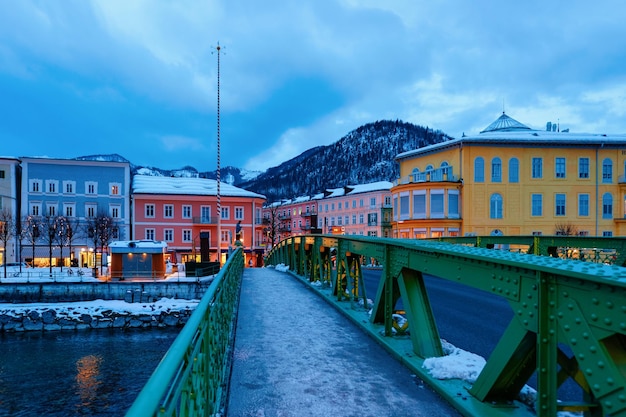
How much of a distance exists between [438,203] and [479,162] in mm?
5104

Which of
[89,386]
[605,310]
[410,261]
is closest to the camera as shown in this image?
[605,310]

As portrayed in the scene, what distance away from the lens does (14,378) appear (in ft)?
60.8

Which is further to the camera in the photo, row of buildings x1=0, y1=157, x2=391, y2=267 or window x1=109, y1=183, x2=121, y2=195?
window x1=109, y1=183, x2=121, y2=195

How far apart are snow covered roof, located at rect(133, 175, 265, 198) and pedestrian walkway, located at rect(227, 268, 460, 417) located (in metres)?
41.4

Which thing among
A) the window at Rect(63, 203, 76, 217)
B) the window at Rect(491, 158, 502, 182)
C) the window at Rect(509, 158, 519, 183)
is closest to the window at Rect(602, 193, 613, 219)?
the window at Rect(509, 158, 519, 183)

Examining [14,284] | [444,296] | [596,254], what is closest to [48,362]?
[14,284]

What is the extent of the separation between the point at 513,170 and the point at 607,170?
8456 millimetres

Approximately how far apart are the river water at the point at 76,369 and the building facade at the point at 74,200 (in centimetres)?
1786

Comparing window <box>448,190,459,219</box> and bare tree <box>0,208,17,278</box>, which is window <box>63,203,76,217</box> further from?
window <box>448,190,459,219</box>

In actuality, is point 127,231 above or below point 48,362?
above

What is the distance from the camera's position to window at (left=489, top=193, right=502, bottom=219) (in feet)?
118

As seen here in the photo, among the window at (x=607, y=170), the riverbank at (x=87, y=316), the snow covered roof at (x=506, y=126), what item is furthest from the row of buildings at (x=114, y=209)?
the window at (x=607, y=170)

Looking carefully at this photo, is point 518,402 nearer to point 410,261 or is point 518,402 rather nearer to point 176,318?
point 410,261

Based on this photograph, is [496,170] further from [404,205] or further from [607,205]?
[607,205]
